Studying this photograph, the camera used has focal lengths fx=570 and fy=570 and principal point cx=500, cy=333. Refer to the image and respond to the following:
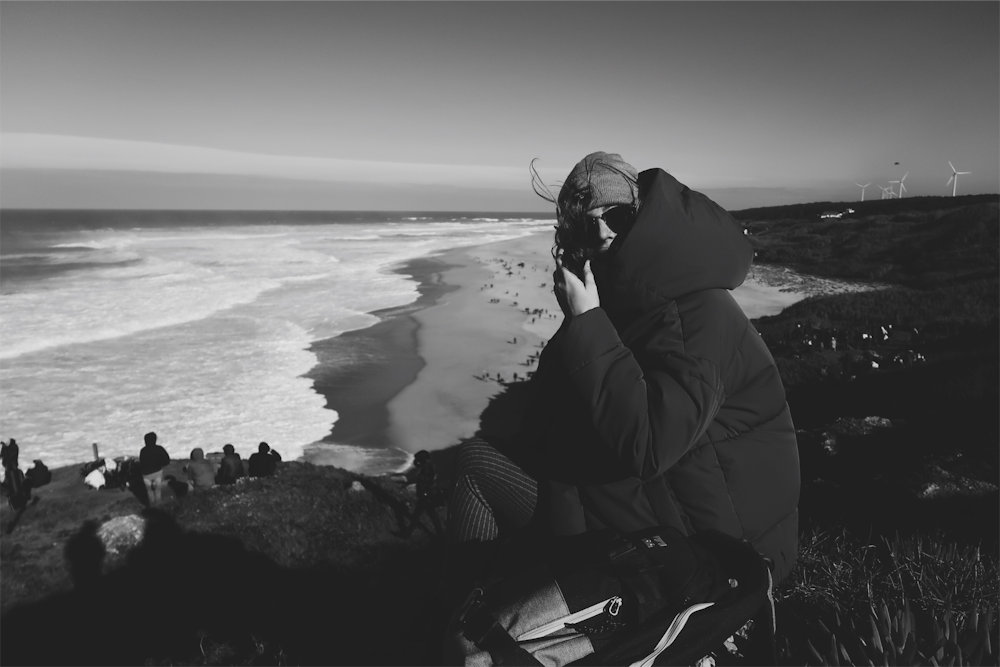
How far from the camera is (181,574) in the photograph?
5.76 meters

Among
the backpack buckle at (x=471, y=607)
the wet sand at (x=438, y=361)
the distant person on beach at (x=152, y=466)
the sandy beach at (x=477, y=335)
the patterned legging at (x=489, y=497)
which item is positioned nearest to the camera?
the backpack buckle at (x=471, y=607)

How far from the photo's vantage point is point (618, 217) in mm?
2025

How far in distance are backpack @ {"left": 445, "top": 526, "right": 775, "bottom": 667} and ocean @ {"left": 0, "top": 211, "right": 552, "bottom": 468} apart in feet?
35.3

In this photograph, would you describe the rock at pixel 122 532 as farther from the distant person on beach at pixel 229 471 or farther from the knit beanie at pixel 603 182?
the knit beanie at pixel 603 182

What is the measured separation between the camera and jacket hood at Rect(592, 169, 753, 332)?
1806mm

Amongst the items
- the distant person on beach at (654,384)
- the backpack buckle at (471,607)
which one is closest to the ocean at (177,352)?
the distant person on beach at (654,384)

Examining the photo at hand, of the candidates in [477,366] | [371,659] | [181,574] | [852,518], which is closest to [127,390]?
[477,366]

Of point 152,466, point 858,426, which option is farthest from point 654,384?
point 152,466

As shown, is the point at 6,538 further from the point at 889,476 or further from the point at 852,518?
the point at 889,476

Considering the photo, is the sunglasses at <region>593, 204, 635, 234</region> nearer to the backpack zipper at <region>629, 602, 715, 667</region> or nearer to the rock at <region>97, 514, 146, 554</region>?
the backpack zipper at <region>629, 602, 715, 667</region>

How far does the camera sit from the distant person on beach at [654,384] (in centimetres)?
168

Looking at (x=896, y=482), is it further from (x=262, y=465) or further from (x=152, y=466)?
(x=152, y=466)

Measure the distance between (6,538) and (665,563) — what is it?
7.84 meters

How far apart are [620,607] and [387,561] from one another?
491 cm
